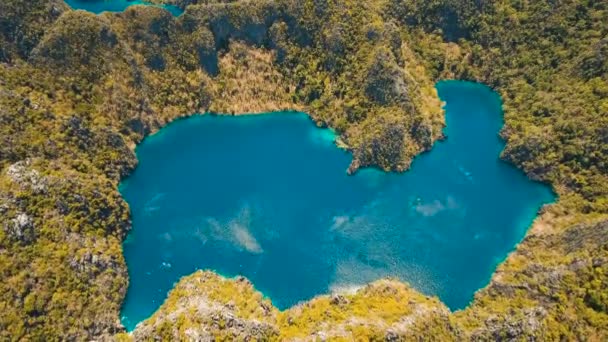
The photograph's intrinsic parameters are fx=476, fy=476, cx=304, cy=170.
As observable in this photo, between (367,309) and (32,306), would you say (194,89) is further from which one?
(367,309)

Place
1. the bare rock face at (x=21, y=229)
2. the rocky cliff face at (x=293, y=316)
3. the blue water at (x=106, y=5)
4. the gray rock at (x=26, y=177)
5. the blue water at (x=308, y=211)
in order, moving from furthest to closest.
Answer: the blue water at (x=106, y=5)
the blue water at (x=308, y=211)
the gray rock at (x=26, y=177)
the bare rock face at (x=21, y=229)
the rocky cliff face at (x=293, y=316)

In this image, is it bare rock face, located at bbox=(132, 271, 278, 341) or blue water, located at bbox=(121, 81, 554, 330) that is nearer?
bare rock face, located at bbox=(132, 271, 278, 341)

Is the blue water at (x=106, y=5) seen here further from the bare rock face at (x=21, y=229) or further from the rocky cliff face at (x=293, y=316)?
the rocky cliff face at (x=293, y=316)

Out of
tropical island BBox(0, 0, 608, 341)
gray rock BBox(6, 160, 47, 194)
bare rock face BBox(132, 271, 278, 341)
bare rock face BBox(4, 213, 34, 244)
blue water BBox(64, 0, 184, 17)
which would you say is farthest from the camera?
blue water BBox(64, 0, 184, 17)

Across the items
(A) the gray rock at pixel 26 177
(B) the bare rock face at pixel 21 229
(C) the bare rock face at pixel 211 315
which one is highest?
(C) the bare rock face at pixel 211 315

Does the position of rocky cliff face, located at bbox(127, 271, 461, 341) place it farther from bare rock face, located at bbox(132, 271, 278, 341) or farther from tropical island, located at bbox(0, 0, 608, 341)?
tropical island, located at bbox(0, 0, 608, 341)

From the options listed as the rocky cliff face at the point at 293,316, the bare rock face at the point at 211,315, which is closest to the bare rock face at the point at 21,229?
the rocky cliff face at the point at 293,316

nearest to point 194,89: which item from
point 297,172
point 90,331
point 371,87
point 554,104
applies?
point 297,172

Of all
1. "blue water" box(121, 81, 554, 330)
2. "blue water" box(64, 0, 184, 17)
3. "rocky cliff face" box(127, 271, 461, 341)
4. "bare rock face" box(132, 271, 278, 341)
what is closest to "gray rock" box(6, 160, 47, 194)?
"blue water" box(121, 81, 554, 330)
